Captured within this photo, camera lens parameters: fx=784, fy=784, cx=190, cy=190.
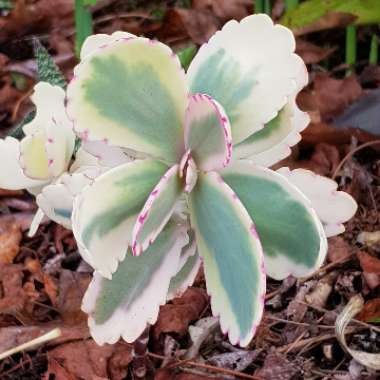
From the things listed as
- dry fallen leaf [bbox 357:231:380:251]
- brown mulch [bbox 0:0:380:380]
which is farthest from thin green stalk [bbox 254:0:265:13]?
dry fallen leaf [bbox 357:231:380:251]

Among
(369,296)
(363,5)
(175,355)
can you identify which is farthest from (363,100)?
(175,355)

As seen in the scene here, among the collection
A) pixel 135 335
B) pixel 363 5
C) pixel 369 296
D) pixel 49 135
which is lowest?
pixel 369 296

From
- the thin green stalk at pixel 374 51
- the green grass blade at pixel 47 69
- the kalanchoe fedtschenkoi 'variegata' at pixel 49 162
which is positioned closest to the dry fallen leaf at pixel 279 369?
the kalanchoe fedtschenkoi 'variegata' at pixel 49 162

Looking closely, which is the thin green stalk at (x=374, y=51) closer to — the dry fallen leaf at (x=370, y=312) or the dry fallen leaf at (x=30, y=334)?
the dry fallen leaf at (x=370, y=312)

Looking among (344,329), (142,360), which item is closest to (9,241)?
(142,360)

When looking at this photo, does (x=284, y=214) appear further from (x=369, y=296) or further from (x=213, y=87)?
(x=369, y=296)

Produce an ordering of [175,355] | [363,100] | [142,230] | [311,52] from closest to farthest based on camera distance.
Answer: [142,230] → [175,355] → [363,100] → [311,52]
